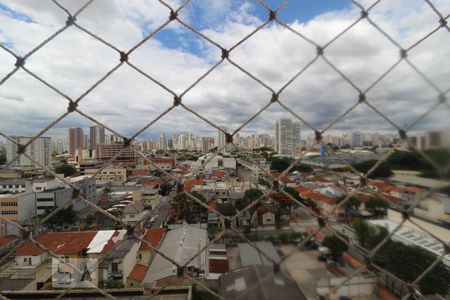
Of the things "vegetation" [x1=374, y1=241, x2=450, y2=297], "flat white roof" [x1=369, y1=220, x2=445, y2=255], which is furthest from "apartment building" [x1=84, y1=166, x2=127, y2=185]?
"flat white roof" [x1=369, y1=220, x2=445, y2=255]

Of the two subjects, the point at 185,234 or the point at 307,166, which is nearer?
the point at 307,166

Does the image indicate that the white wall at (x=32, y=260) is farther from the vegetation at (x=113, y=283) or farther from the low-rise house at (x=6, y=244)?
the low-rise house at (x=6, y=244)

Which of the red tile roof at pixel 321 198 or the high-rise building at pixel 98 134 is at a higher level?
the high-rise building at pixel 98 134

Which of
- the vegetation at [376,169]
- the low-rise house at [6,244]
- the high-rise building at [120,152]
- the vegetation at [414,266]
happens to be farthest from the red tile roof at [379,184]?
the vegetation at [414,266]

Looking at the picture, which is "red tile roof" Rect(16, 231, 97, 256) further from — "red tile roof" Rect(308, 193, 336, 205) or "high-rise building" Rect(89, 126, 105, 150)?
"red tile roof" Rect(308, 193, 336, 205)

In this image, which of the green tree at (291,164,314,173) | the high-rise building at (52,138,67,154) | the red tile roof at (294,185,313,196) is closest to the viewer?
the green tree at (291,164,314,173)

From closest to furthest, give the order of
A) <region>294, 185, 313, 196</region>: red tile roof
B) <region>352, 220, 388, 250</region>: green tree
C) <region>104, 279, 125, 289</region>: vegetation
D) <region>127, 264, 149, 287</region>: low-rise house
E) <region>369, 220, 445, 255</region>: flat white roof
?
<region>294, 185, 313, 196</region>: red tile roof → <region>352, 220, 388, 250</region>: green tree → <region>369, 220, 445, 255</region>: flat white roof → <region>104, 279, 125, 289</region>: vegetation → <region>127, 264, 149, 287</region>: low-rise house

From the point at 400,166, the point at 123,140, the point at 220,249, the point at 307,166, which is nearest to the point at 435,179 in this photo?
the point at 400,166

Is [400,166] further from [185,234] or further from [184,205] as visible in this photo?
[184,205]
